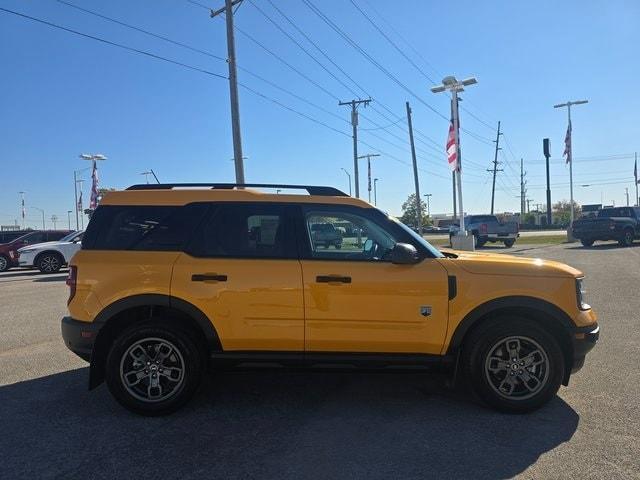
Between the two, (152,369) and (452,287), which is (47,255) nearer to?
(152,369)

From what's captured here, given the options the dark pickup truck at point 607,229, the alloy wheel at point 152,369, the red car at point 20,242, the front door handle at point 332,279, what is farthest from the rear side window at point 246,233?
the dark pickup truck at point 607,229

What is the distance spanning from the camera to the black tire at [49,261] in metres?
20.0

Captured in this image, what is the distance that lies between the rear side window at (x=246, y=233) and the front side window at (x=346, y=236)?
0.23 m

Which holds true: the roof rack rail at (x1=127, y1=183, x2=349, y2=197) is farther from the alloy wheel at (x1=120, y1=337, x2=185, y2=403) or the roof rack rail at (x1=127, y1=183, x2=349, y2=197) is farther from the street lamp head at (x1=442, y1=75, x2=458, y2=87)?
the street lamp head at (x1=442, y1=75, x2=458, y2=87)

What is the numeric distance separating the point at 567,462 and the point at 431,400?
1.43 meters

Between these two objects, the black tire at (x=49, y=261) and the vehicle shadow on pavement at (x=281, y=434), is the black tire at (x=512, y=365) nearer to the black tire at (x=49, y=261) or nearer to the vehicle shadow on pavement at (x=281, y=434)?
the vehicle shadow on pavement at (x=281, y=434)

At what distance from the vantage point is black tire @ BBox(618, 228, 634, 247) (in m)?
26.5

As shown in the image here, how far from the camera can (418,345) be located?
4594mm

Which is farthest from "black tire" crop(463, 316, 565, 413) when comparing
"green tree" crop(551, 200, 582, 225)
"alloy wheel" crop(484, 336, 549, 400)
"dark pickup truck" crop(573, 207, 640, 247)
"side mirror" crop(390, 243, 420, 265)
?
"green tree" crop(551, 200, 582, 225)

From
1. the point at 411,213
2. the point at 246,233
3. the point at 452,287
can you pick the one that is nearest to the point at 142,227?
the point at 246,233

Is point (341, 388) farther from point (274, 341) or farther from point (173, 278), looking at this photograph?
point (173, 278)

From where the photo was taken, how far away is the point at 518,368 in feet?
15.3

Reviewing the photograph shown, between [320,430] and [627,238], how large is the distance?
2688 cm

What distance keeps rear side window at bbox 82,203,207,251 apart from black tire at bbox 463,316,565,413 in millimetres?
2632
